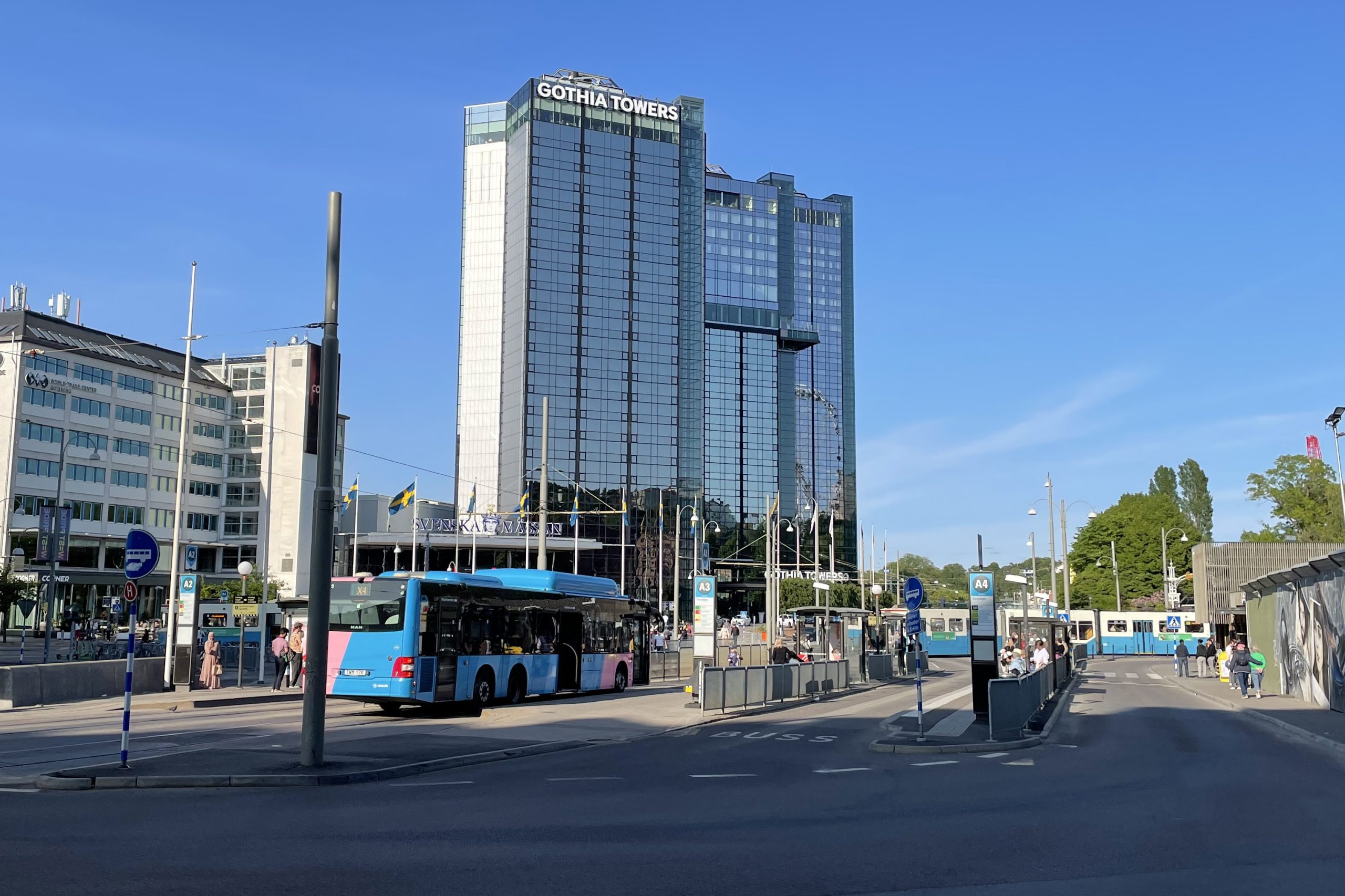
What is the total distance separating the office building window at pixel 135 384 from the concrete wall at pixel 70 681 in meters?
61.3

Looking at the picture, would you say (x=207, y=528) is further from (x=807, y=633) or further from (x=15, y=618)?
(x=807, y=633)

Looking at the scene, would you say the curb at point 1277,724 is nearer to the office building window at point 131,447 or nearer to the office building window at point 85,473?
the office building window at point 85,473

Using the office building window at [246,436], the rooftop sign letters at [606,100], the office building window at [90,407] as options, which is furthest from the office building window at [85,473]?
the rooftop sign letters at [606,100]

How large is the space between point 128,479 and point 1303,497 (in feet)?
294

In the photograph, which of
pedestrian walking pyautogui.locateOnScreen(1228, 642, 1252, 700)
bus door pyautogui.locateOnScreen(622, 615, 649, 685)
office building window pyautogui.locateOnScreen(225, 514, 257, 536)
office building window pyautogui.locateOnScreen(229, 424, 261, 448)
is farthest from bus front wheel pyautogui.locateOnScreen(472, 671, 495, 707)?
office building window pyautogui.locateOnScreen(229, 424, 261, 448)

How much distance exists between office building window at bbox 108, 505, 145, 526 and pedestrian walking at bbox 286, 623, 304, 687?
198 feet

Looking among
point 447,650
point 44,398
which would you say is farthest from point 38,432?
point 447,650

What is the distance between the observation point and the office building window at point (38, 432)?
252 feet

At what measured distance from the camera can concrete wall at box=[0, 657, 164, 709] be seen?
82.0 ft

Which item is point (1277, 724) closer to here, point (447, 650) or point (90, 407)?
point (447, 650)

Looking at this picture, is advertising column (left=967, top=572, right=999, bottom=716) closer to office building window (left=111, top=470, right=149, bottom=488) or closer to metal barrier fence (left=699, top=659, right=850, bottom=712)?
metal barrier fence (left=699, top=659, right=850, bottom=712)

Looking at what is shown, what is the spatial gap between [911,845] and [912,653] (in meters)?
44.9

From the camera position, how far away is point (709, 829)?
35.7ft

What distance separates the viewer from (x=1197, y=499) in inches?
4611
